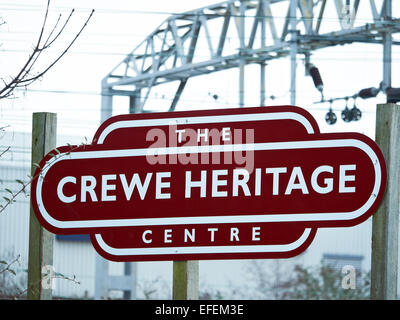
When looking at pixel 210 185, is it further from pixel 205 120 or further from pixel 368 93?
pixel 368 93

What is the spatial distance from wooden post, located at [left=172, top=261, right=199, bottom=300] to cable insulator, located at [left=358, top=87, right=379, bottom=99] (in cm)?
1497

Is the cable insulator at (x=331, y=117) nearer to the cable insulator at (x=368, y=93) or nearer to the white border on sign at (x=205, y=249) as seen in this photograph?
the cable insulator at (x=368, y=93)

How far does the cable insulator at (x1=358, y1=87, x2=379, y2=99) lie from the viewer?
19.5 m

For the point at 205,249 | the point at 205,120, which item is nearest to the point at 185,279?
the point at 205,249

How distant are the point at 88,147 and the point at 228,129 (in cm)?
76

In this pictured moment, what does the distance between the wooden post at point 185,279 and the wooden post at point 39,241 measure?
75 centimetres

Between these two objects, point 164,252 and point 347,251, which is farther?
point 347,251

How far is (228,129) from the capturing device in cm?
482

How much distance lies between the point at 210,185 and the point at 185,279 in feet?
1.56

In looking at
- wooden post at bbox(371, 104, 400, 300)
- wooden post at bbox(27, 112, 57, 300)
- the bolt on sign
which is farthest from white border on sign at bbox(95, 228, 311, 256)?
wooden post at bbox(27, 112, 57, 300)

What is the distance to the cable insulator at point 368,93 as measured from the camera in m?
19.5

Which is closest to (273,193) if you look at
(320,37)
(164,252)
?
(164,252)

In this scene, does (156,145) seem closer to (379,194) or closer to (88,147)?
(88,147)
